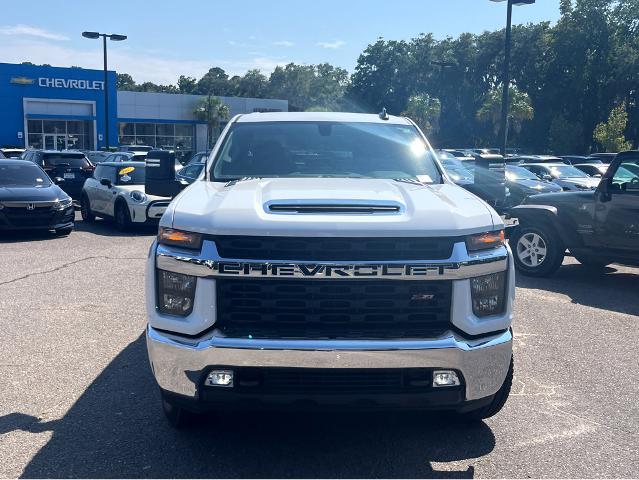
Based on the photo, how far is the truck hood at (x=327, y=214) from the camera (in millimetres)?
3428

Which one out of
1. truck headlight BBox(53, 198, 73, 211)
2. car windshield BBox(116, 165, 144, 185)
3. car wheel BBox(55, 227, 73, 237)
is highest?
car windshield BBox(116, 165, 144, 185)

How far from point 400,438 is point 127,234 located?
11.1 m

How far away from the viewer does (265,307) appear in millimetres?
3441

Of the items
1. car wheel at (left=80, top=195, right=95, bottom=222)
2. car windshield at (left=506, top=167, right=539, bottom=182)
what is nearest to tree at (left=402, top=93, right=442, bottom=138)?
car windshield at (left=506, top=167, right=539, bottom=182)

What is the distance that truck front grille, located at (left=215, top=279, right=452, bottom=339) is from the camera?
135 inches

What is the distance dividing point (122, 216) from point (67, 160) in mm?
5472

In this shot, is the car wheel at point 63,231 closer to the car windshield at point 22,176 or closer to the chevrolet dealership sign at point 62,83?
the car windshield at point 22,176

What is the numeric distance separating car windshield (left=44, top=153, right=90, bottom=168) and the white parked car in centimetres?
268

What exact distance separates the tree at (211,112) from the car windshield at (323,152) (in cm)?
5561

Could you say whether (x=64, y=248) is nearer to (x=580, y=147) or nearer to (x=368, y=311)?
(x=368, y=311)

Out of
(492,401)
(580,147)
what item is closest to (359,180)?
(492,401)

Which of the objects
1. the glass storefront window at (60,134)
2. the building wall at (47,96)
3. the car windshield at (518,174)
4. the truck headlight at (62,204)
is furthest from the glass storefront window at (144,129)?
the truck headlight at (62,204)

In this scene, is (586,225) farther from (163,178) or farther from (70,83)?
(70,83)

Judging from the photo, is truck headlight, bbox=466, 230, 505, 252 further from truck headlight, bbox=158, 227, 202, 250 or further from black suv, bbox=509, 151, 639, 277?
black suv, bbox=509, 151, 639, 277
